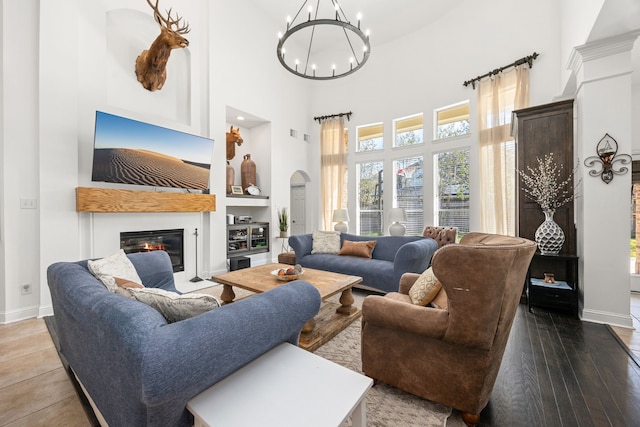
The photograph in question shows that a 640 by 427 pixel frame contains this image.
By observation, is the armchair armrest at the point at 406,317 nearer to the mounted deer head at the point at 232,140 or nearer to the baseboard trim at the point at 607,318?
Answer: the baseboard trim at the point at 607,318

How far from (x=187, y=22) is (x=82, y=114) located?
2.35 meters

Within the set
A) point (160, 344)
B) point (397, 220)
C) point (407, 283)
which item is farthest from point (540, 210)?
point (160, 344)

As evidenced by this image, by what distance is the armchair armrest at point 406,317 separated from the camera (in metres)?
1.46

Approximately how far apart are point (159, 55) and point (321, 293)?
3.96 m

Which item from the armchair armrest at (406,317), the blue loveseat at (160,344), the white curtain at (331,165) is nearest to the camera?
the blue loveseat at (160,344)

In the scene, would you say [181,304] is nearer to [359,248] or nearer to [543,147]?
[359,248]

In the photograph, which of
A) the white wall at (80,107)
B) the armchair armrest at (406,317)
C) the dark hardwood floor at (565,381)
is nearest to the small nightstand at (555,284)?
the dark hardwood floor at (565,381)

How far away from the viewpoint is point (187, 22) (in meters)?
4.40

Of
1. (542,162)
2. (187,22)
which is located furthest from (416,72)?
(187,22)

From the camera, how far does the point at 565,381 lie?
183 centimetres

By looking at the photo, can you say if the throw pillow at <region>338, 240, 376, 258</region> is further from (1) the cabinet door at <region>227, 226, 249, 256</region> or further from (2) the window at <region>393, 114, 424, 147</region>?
(2) the window at <region>393, 114, 424, 147</region>

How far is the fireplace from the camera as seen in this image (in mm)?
3789

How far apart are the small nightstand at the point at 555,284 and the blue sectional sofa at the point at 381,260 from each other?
3.78 feet

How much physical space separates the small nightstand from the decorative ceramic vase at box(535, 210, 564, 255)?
0.09m
